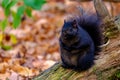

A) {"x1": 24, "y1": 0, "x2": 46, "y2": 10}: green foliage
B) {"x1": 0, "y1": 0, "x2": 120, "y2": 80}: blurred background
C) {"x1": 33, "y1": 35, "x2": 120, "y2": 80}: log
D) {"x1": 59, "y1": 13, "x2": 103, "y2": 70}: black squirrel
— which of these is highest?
{"x1": 24, "y1": 0, "x2": 46, "y2": 10}: green foliage

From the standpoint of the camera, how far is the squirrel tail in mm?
4160

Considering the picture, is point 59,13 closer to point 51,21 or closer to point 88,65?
point 51,21

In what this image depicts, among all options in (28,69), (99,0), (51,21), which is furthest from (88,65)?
(51,21)

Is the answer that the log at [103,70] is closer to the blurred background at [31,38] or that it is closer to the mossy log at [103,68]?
the mossy log at [103,68]

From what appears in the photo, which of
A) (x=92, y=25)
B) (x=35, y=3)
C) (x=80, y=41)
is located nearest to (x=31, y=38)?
(x=35, y=3)

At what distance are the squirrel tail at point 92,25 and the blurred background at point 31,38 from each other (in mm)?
128

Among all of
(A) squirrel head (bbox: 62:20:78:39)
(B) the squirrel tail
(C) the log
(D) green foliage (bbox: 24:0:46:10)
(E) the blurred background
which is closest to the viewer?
(A) squirrel head (bbox: 62:20:78:39)

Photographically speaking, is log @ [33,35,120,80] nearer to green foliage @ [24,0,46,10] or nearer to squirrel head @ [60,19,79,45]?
squirrel head @ [60,19,79,45]

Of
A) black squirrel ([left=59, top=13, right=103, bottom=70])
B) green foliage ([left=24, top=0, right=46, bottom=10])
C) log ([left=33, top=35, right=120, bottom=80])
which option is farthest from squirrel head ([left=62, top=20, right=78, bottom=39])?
green foliage ([left=24, top=0, right=46, bottom=10])

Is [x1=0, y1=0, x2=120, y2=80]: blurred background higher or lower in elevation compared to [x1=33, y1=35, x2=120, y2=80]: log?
lower

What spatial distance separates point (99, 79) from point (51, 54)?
10.8 feet

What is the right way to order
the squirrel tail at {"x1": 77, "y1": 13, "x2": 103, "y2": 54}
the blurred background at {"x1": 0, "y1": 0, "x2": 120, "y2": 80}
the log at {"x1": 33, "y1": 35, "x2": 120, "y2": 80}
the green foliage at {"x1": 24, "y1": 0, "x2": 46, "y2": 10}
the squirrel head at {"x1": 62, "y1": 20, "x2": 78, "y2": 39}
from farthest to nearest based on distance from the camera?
the blurred background at {"x1": 0, "y1": 0, "x2": 120, "y2": 80}
the green foliage at {"x1": 24, "y1": 0, "x2": 46, "y2": 10}
the squirrel tail at {"x1": 77, "y1": 13, "x2": 103, "y2": 54}
the log at {"x1": 33, "y1": 35, "x2": 120, "y2": 80}
the squirrel head at {"x1": 62, "y1": 20, "x2": 78, "y2": 39}

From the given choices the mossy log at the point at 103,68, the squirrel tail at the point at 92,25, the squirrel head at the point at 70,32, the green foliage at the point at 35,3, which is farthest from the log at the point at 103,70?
the green foliage at the point at 35,3

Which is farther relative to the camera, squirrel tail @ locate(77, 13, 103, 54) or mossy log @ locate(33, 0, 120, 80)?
squirrel tail @ locate(77, 13, 103, 54)
